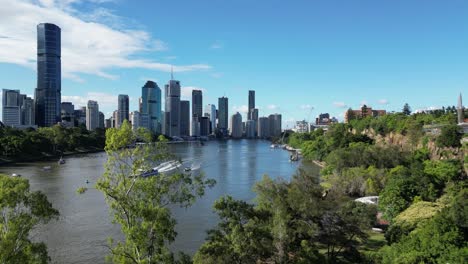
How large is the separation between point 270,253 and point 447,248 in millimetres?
7190

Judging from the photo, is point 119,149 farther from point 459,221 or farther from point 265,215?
point 459,221

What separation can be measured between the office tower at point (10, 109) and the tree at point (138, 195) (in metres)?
185

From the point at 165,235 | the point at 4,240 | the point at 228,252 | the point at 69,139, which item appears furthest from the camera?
the point at 69,139

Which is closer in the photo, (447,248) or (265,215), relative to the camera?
(447,248)

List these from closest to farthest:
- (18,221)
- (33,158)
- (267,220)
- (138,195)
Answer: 1. (18,221)
2. (138,195)
3. (267,220)
4. (33,158)

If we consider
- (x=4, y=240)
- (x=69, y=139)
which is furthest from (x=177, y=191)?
(x=69, y=139)

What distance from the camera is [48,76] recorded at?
171 metres

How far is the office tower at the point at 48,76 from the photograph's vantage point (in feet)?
552

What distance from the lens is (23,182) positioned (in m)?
11.1

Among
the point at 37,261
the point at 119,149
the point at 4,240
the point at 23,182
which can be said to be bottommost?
the point at 37,261

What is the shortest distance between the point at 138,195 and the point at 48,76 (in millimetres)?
176242

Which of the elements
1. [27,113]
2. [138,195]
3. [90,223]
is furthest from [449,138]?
[27,113]

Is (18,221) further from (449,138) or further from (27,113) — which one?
(27,113)

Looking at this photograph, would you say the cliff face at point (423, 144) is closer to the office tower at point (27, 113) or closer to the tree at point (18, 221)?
the tree at point (18, 221)
